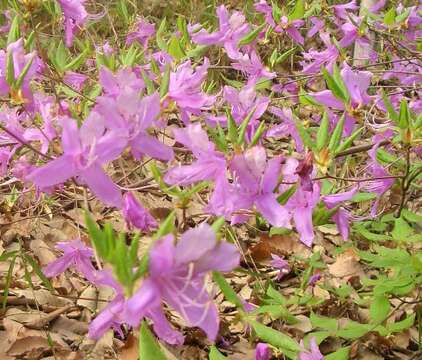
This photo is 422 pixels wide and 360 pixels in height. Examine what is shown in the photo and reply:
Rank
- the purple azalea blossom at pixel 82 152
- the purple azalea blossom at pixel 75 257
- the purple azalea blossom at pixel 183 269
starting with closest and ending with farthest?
the purple azalea blossom at pixel 183 269
the purple azalea blossom at pixel 82 152
the purple azalea blossom at pixel 75 257

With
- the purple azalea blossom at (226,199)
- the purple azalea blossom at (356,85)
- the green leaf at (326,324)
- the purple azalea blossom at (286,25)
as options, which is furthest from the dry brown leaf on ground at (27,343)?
the purple azalea blossom at (286,25)

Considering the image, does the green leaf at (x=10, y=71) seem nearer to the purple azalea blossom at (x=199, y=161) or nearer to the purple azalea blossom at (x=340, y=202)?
the purple azalea blossom at (x=199, y=161)

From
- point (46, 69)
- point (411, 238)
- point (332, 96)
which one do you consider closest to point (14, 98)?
point (46, 69)

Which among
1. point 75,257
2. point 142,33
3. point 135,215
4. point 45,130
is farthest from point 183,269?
point 142,33

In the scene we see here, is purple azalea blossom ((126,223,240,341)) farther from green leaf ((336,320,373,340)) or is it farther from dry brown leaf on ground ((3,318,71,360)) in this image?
dry brown leaf on ground ((3,318,71,360))

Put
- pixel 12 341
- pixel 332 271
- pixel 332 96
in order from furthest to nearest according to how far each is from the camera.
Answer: pixel 332 271
pixel 12 341
pixel 332 96

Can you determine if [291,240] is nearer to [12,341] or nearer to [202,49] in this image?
[202,49]
